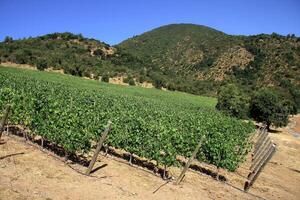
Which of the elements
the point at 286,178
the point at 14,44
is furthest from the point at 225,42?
the point at 286,178

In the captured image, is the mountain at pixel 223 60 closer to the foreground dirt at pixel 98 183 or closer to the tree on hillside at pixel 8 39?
the tree on hillside at pixel 8 39

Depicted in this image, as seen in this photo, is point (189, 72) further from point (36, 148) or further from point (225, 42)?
point (36, 148)

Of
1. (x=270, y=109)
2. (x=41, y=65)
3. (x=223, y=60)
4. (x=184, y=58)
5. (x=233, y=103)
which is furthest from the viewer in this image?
(x=184, y=58)

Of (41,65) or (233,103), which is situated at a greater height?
(41,65)

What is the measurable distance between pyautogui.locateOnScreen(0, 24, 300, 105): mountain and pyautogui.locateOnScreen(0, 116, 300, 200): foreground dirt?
160ft

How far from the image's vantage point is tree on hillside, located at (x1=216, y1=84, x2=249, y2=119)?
169ft

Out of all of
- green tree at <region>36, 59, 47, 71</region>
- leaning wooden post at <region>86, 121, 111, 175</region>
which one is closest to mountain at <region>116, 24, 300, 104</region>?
green tree at <region>36, 59, 47, 71</region>

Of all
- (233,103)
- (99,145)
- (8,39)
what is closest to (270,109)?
(233,103)

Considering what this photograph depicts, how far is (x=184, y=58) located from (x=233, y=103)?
234ft

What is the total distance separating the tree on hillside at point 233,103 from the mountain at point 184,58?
16086 millimetres

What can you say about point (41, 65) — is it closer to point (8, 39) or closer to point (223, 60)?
point (8, 39)

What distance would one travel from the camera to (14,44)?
74188 millimetres

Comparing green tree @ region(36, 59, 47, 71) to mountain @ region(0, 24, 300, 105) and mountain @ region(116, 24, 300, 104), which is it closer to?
mountain @ region(0, 24, 300, 105)

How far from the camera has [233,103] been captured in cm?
5119
